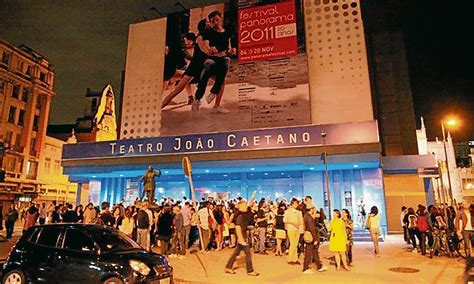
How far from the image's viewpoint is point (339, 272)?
9656 millimetres

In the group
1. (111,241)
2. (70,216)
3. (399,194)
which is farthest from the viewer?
(399,194)

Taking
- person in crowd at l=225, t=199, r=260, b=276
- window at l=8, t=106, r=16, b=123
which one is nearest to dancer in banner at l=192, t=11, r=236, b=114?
person in crowd at l=225, t=199, r=260, b=276

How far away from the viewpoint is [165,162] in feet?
70.3

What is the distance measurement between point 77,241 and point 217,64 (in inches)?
816

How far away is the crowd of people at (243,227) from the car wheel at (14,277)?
4116 mm

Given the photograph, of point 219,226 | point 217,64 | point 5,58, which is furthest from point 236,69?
point 5,58

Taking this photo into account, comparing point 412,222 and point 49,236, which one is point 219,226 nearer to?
point 412,222

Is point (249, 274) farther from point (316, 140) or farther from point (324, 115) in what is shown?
point (324, 115)

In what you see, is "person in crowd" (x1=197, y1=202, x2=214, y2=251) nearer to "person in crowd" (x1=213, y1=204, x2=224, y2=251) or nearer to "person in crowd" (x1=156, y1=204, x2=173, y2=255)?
"person in crowd" (x1=213, y1=204, x2=224, y2=251)

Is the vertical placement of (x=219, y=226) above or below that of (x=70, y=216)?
below

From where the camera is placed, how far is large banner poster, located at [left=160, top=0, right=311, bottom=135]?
79.2 ft

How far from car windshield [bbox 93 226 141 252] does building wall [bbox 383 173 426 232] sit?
67.7 feet

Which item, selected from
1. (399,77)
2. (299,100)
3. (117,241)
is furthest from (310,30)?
(117,241)

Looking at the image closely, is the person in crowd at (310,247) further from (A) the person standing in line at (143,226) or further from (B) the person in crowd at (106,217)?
(B) the person in crowd at (106,217)
